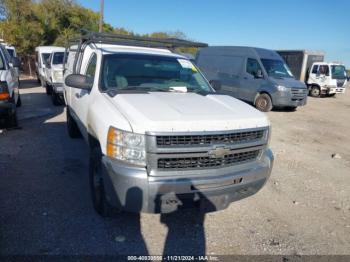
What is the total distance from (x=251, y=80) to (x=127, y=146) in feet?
34.0

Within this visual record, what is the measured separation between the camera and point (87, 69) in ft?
15.5

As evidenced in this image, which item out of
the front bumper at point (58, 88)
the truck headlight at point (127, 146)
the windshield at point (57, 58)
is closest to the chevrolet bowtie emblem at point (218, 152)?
the truck headlight at point (127, 146)

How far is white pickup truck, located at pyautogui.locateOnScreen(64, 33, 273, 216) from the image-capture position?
2.82 metres

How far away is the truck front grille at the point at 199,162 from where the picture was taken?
2893mm

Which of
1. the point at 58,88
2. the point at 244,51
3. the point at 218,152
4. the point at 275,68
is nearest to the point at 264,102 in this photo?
the point at 275,68

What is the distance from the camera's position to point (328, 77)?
1897cm

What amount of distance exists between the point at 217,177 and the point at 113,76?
2021 millimetres

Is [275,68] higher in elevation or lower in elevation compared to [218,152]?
higher

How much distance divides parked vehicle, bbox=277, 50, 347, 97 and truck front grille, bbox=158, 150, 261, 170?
18443 mm

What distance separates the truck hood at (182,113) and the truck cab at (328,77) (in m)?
18.0

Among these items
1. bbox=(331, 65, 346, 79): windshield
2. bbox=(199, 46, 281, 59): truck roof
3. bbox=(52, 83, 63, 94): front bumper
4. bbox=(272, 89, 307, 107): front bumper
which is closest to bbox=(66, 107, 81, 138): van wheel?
bbox=(52, 83, 63, 94): front bumper

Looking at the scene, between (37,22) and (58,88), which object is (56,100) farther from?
(37,22)

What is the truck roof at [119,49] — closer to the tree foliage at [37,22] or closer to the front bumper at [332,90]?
the front bumper at [332,90]

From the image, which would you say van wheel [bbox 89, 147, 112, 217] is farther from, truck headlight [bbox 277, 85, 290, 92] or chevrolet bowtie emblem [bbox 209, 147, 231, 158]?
truck headlight [bbox 277, 85, 290, 92]
